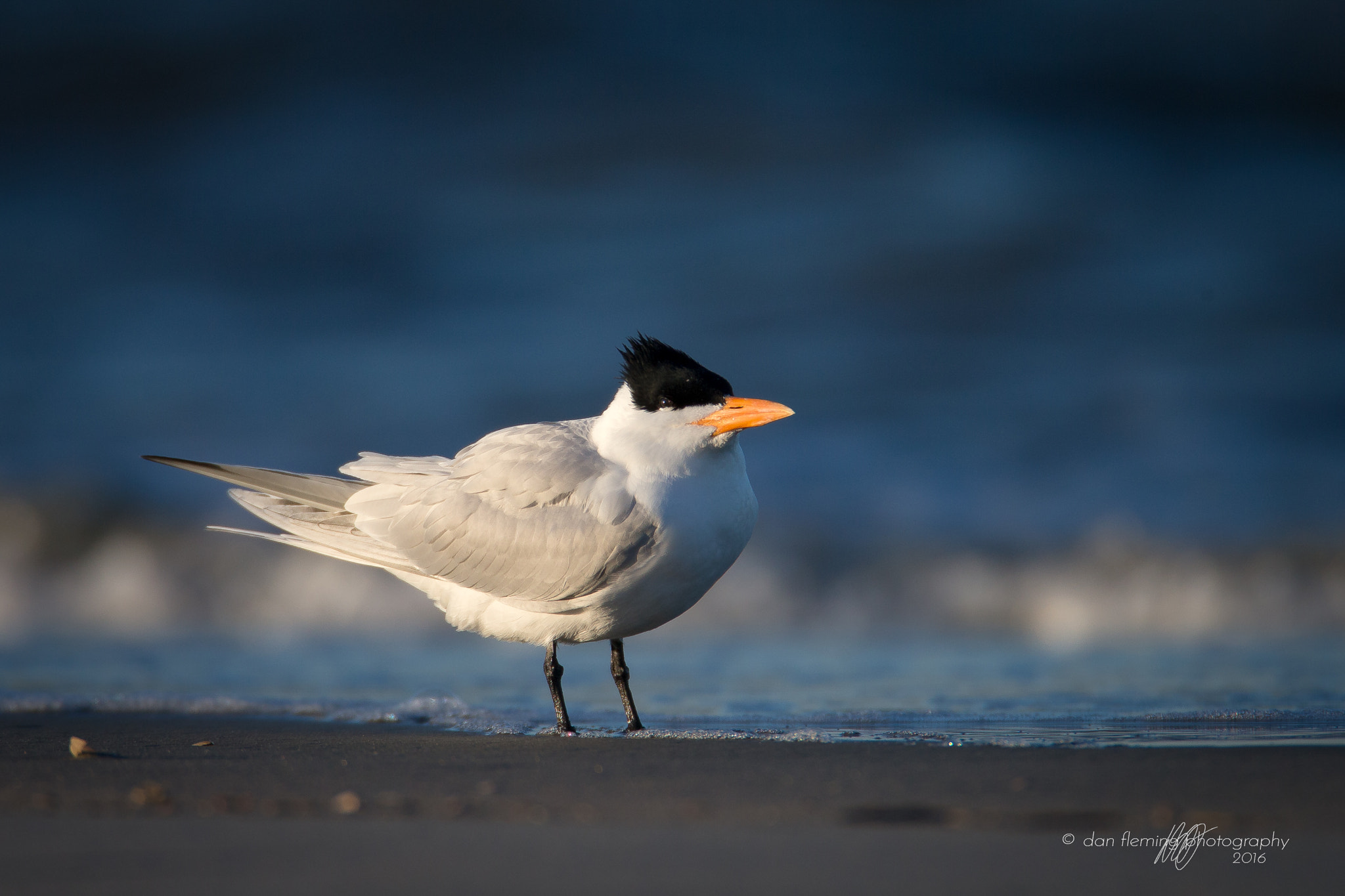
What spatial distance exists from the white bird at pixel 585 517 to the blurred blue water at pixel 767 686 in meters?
0.45

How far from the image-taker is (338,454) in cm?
1193

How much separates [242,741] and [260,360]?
1054cm

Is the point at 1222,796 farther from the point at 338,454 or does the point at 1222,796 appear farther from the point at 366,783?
the point at 338,454

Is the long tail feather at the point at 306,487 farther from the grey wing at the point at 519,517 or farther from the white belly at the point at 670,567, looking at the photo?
the white belly at the point at 670,567

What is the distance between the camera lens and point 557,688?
14.8ft

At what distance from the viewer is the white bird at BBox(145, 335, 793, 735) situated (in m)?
4.23

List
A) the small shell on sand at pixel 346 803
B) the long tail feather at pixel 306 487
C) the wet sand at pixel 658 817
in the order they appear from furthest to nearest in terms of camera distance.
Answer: the long tail feather at pixel 306 487 → the small shell on sand at pixel 346 803 → the wet sand at pixel 658 817

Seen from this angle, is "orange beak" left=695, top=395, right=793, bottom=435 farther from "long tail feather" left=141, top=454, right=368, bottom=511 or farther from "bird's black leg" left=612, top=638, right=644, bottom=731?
"long tail feather" left=141, top=454, right=368, bottom=511

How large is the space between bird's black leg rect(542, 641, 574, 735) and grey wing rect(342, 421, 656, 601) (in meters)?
0.28

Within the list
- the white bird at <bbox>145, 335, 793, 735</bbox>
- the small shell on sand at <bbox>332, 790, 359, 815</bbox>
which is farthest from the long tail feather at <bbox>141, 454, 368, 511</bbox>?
the small shell on sand at <bbox>332, 790, 359, 815</bbox>
